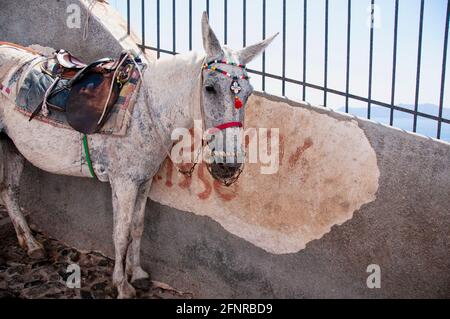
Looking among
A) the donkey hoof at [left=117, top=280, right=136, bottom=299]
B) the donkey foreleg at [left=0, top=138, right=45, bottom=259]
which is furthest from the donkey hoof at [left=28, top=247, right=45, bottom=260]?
the donkey hoof at [left=117, top=280, right=136, bottom=299]

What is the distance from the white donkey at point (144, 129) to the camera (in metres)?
2.74

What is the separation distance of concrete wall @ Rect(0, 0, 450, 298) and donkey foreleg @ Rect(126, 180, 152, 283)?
19 centimetres

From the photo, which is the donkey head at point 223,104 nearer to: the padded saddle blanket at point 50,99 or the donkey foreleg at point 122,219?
the padded saddle blanket at point 50,99

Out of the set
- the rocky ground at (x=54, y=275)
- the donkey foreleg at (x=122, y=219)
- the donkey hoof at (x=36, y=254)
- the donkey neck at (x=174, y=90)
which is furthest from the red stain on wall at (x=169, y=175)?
the donkey hoof at (x=36, y=254)

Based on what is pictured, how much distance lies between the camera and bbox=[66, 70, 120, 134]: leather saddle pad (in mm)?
3225

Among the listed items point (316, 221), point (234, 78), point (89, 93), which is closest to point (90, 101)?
point (89, 93)

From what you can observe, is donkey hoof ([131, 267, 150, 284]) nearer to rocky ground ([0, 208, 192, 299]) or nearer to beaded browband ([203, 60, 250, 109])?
rocky ground ([0, 208, 192, 299])

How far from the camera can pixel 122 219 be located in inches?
135

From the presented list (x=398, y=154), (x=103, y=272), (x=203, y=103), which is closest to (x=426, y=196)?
(x=398, y=154)

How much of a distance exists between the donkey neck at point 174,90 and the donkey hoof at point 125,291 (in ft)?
4.35

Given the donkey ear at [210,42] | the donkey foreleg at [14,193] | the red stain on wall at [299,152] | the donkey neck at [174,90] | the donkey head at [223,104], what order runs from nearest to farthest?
the donkey head at [223,104], the donkey ear at [210,42], the donkey neck at [174,90], the red stain on wall at [299,152], the donkey foreleg at [14,193]

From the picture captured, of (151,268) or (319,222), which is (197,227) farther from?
(319,222)

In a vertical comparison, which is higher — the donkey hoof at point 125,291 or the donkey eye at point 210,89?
the donkey eye at point 210,89

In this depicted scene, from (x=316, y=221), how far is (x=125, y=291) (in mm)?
1640
